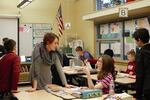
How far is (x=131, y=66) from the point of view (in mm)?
6039

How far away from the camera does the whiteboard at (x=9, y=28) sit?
9320mm

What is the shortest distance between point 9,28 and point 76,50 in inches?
118

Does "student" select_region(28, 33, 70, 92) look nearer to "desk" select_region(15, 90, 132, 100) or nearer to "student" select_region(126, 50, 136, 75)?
"desk" select_region(15, 90, 132, 100)

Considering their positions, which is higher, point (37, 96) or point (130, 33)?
point (130, 33)

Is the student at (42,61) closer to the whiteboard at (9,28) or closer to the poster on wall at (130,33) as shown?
the poster on wall at (130,33)

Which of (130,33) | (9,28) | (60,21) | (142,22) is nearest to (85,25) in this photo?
(60,21)

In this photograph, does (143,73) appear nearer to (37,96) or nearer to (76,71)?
(37,96)

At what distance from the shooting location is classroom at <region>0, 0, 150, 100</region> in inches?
130

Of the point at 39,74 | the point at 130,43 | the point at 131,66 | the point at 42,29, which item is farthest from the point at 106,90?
the point at 42,29

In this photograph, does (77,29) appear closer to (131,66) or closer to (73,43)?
(73,43)

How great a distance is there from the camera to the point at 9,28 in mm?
9398

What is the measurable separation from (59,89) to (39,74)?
357 millimetres

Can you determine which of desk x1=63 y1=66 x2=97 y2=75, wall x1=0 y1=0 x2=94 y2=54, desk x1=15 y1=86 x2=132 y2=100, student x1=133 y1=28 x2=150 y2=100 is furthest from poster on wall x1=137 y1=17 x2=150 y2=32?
desk x1=15 y1=86 x2=132 y2=100

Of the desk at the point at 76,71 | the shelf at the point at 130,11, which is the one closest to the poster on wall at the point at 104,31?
the shelf at the point at 130,11
